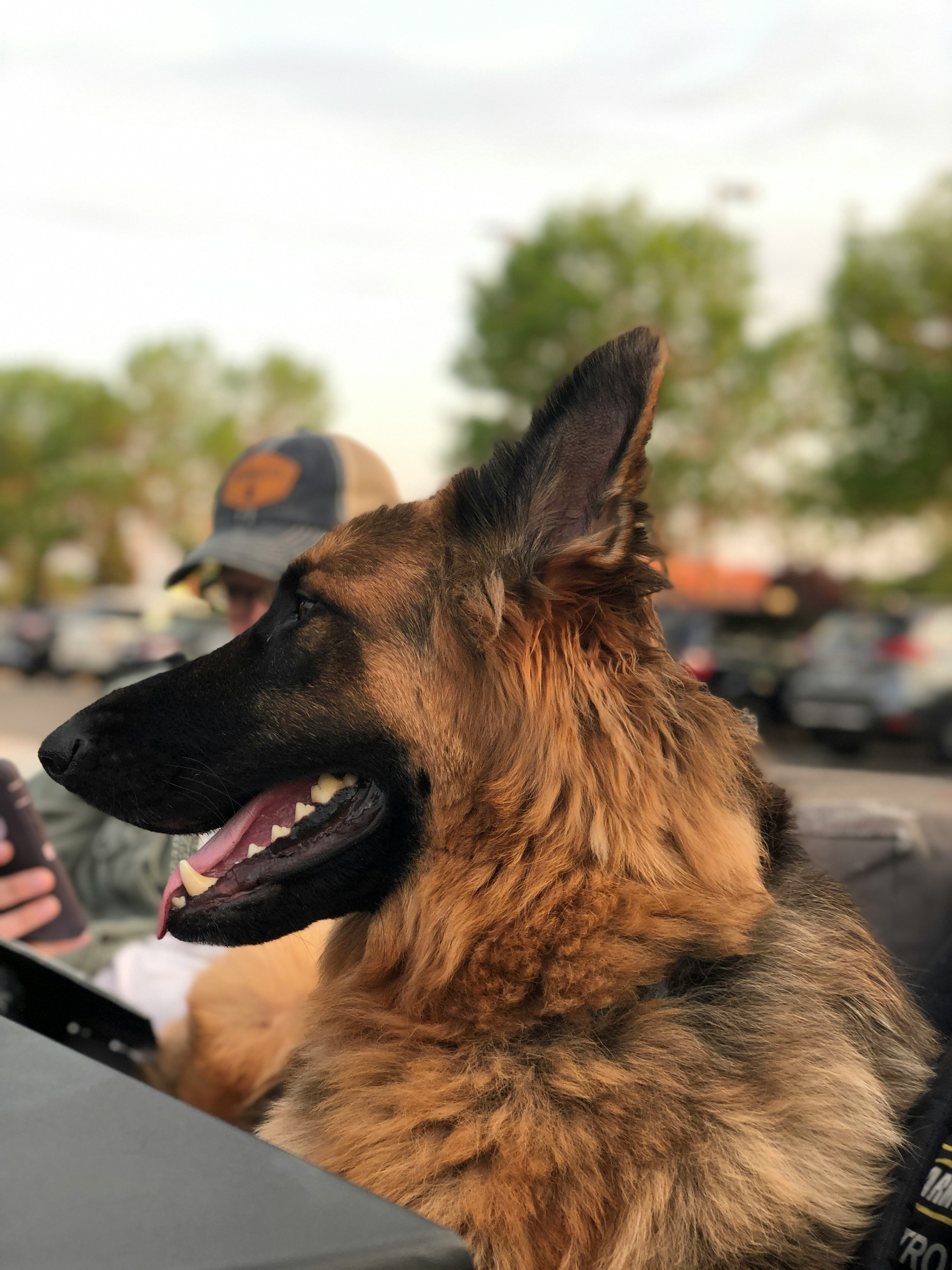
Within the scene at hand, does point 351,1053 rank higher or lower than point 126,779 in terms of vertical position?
lower

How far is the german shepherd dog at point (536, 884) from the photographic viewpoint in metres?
1.66

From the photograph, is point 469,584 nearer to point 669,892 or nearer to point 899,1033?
point 669,892

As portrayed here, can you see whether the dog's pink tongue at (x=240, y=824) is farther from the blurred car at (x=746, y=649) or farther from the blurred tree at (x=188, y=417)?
the blurred tree at (x=188, y=417)

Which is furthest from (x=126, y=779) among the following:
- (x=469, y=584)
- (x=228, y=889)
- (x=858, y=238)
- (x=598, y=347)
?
(x=858, y=238)

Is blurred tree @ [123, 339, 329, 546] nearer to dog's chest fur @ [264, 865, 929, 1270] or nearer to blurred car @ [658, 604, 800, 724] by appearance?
blurred car @ [658, 604, 800, 724]

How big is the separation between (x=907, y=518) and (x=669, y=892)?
32255 mm

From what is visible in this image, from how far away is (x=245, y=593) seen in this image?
3363mm

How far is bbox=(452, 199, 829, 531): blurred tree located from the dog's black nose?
37309 millimetres

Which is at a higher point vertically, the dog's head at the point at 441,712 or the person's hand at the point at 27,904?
the dog's head at the point at 441,712

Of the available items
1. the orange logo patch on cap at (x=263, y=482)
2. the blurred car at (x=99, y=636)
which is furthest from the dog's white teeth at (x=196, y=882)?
the blurred car at (x=99, y=636)

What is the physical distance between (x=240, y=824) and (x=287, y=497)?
148 centimetres

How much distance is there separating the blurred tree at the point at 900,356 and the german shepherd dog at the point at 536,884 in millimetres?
28714

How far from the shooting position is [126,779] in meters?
2.10

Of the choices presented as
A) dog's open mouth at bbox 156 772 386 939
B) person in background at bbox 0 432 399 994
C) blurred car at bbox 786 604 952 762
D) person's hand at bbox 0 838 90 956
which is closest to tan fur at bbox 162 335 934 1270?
dog's open mouth at bbox 156 772 386 939
